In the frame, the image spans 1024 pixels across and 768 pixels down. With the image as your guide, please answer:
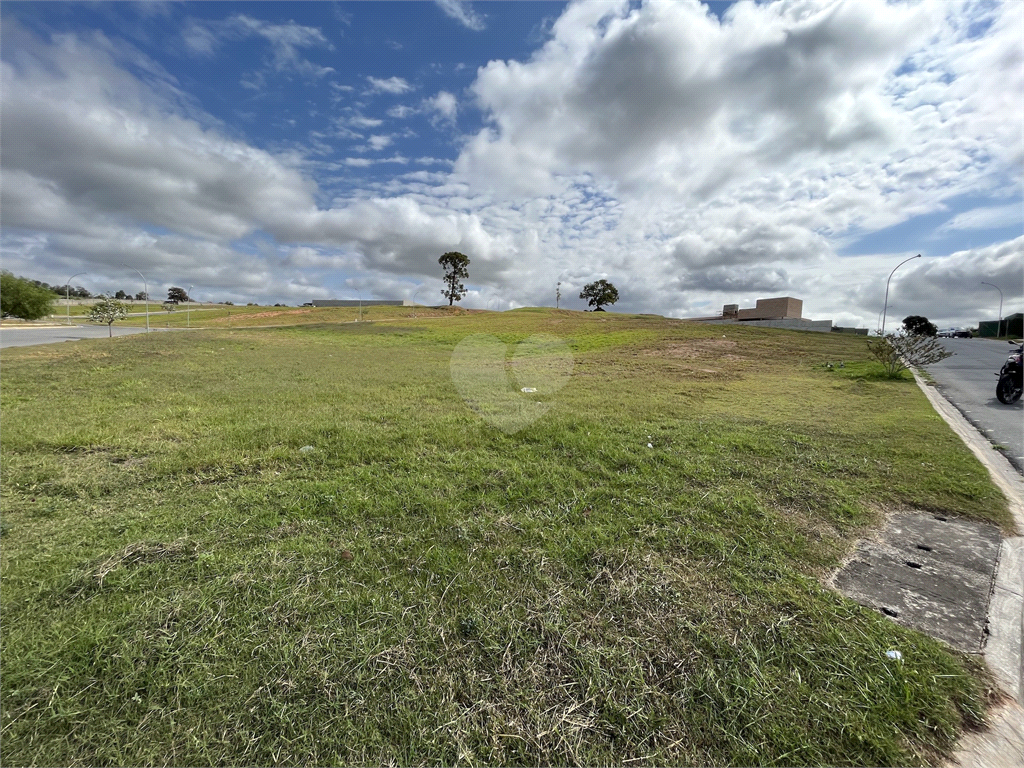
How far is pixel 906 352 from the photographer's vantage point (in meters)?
13.4

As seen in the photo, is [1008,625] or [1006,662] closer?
[1006,662]

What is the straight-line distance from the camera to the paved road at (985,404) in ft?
21.2

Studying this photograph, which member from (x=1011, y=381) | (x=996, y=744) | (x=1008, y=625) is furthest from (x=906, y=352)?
(x=996, y=744)

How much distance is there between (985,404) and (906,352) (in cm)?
435

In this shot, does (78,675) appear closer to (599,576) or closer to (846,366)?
(599,576)

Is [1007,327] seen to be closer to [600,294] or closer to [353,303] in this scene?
[600,294]

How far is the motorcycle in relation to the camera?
30.0 feet

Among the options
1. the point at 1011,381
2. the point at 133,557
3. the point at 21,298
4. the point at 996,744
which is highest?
the point at 21,298

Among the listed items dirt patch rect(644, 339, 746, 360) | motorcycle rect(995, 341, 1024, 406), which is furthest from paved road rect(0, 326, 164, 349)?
motorcycle rect(995, 341, 1024, 406)

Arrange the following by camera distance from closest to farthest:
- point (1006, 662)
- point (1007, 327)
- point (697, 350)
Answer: point (1006, 662) < point (697, 350) < point (1007, 327)

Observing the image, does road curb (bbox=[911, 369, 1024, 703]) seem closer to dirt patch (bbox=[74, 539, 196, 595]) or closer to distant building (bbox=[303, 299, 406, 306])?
dirt patch (bbox=[74, 539, 196, 595])

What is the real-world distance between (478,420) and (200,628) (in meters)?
4.61

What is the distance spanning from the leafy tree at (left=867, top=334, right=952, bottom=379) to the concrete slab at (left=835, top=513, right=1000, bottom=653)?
42.7ft

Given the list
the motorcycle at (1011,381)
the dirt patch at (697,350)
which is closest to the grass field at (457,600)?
the motorcycle at (1011,381)
